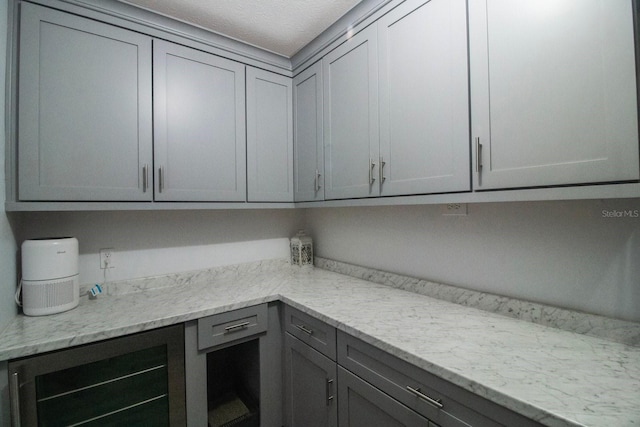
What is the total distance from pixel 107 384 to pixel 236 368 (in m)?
0.79

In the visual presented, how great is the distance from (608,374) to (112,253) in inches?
84.9

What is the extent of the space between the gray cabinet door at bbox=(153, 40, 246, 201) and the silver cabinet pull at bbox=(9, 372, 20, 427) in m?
0.84

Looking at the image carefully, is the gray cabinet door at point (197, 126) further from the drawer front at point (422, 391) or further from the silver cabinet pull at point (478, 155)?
the silver cabinet pull at point (478, 155)

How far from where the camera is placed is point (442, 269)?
1.40 meters

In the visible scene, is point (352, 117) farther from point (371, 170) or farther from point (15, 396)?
point (15, 396)

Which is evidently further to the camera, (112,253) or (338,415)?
(112,253)

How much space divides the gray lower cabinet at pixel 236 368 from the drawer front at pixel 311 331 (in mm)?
115

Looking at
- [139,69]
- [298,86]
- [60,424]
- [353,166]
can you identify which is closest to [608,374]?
[353,166]

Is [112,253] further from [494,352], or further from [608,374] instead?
[608,374]

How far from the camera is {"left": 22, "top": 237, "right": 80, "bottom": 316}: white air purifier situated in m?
1.18

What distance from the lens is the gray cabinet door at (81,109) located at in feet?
3.80

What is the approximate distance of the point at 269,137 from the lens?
1.82 metres

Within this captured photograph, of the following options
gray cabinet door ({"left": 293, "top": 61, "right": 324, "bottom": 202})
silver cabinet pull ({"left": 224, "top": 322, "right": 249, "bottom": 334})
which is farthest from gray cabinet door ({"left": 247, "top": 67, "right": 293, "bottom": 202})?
silver cabinet pull ({"left": 224, "top": 322, "right": 249, "bottom": 334})

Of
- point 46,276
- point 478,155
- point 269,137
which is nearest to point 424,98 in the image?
point 478,155
